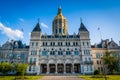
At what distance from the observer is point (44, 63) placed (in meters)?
61.0

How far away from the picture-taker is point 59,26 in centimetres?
7231

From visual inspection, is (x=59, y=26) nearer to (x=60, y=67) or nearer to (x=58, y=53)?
(x=58, y=53)

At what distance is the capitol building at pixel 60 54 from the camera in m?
59.9

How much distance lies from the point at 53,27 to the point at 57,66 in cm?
2179

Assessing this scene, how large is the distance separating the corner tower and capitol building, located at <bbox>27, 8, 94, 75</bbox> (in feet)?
22.8

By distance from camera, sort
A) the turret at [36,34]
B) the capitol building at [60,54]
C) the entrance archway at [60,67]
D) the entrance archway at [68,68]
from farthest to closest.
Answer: the turret at [36,34], the entrance archway at [68,68], the entrance archway at [60,67], the capitol building at [60,54]

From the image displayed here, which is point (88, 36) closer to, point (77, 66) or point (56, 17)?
point (77, 66)

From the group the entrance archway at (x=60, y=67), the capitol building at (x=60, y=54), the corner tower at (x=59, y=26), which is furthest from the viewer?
the corner tower at (x=59, y=26)

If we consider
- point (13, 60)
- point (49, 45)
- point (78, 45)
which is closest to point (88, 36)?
point (78, 45)

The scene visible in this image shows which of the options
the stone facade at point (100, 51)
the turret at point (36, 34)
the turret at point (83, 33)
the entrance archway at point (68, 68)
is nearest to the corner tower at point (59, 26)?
the turret at point (36, 34)

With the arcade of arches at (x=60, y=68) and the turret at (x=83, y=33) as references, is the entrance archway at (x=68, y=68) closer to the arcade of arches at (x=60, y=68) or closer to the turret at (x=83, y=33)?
the arcade of arches at (x=60, y=68)

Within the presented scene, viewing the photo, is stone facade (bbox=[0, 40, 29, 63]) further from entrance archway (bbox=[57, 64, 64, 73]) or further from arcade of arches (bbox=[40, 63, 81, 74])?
entrance archway (bbox=[57, 64, 64, 73])

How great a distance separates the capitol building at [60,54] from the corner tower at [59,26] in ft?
22.8

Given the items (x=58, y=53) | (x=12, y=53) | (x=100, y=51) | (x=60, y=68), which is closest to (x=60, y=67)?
(x=60, y=68)
